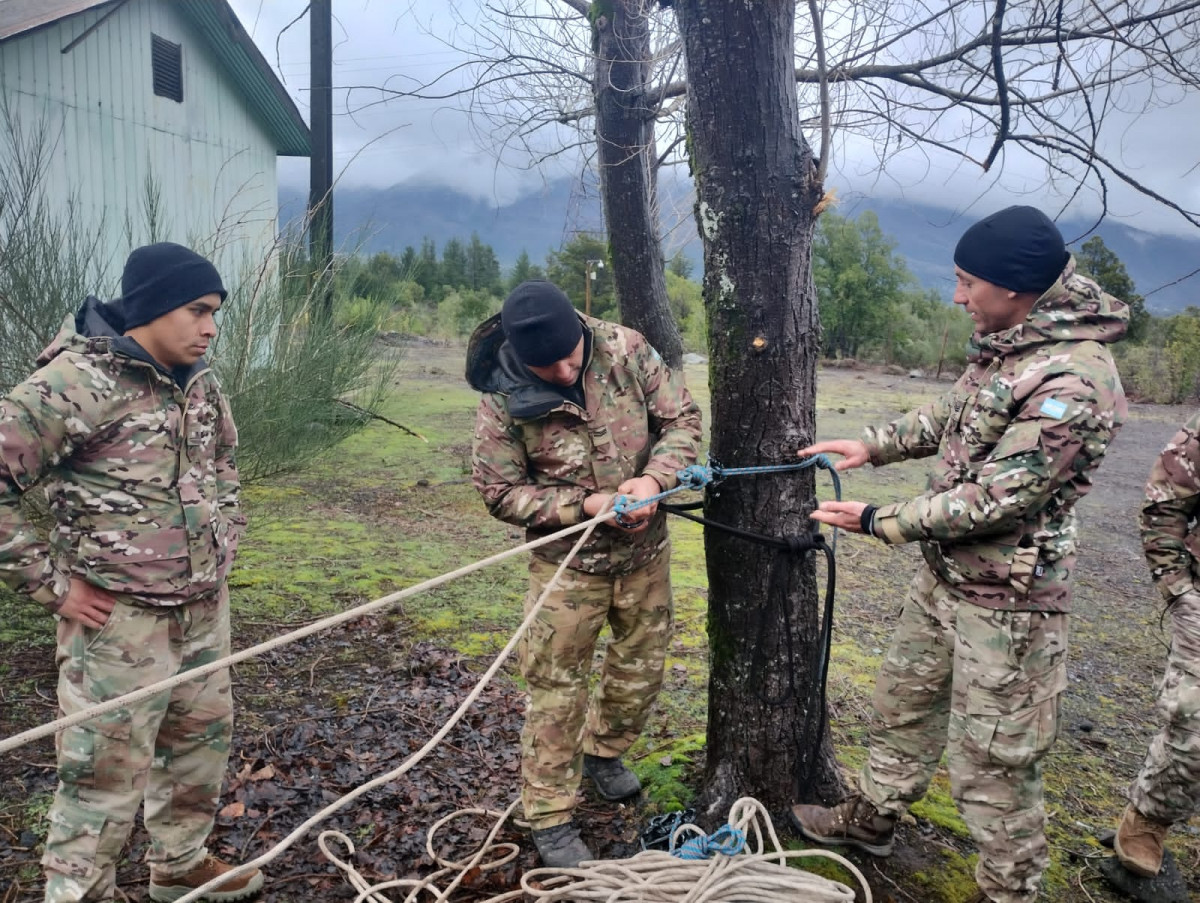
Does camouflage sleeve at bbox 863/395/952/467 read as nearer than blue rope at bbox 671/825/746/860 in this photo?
No

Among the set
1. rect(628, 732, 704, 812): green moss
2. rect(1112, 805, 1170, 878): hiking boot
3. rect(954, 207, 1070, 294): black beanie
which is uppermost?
rect(954, 207, 1070, 294): black beanie

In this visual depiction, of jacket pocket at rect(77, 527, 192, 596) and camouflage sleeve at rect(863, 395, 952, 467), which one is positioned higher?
camouflage sleeve at rect(863, 395, 952, 467)

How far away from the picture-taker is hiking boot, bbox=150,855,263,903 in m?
2.72

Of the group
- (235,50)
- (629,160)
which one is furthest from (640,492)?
(235,50)

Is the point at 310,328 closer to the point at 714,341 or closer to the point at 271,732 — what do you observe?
the point at 271,732

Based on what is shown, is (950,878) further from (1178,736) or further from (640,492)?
(640,492)

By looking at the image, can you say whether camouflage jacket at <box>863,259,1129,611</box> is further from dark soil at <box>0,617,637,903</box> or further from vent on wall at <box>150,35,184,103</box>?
vent on wall at <box>150,35,184,103</box>

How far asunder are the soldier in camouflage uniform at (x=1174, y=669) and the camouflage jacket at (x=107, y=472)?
3.17 metres

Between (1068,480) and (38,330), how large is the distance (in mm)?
5325

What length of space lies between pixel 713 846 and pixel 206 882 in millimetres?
1617

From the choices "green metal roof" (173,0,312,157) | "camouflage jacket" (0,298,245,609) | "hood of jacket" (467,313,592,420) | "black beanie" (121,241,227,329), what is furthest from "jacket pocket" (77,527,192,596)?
"green metal roof" (173,0,312,157)

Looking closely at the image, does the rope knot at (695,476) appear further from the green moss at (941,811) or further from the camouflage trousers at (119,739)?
the camouflage trousers at (119,739)

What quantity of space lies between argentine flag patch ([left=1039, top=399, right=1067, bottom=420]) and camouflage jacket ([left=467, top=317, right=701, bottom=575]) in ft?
3.79

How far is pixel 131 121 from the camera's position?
38.0 ft
